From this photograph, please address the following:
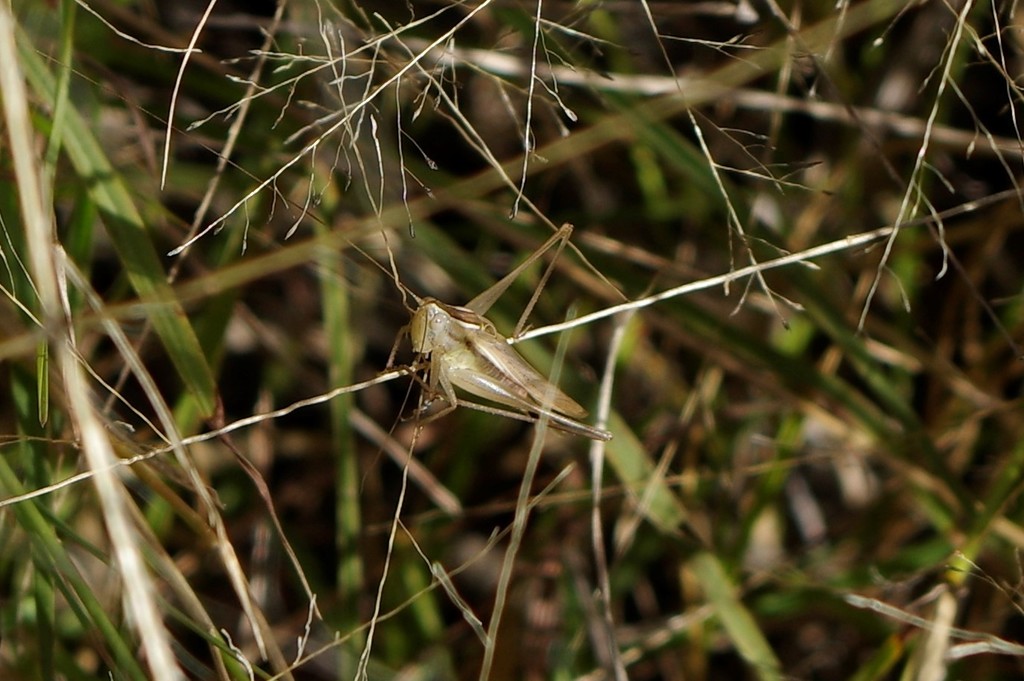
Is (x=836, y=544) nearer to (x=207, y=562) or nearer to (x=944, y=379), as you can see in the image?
(x=944, y=379)

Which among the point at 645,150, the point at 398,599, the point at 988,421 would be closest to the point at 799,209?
the point at 645,150

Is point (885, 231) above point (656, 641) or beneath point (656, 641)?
above

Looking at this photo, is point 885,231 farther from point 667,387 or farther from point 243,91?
point 243,91

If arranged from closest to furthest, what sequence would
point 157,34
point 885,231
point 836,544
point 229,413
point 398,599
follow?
point 885,231, point 157,34, point 398,599, point 836,544, point 229,413

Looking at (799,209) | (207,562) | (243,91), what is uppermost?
(243,91)

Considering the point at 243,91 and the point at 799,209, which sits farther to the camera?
the point at 799,209

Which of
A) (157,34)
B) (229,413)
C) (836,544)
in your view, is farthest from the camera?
(229,413)
